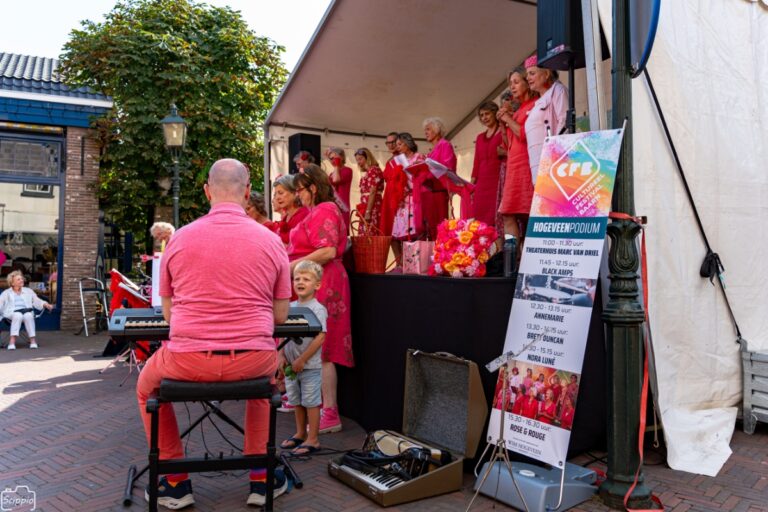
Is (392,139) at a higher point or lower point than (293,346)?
higher

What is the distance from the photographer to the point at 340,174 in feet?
28.0

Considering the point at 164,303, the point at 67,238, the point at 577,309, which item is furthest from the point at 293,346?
the point at 67,238

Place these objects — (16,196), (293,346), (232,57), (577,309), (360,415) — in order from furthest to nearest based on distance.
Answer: (232,57) < (16,196) < (360,415) < (293,346) < (577,309)

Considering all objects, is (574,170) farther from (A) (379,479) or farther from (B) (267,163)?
(B) (267,163)

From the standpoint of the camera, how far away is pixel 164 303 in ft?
9.95

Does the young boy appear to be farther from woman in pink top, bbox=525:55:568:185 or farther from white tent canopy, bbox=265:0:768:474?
white tent canopy, bbox=265:0:768:474

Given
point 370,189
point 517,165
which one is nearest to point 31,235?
point 370,189

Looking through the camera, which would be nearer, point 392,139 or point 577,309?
point 577,309

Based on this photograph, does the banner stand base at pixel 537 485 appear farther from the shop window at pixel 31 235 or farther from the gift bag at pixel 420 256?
the shop window at pixel 31 235

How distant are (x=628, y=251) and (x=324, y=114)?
19.8 feet

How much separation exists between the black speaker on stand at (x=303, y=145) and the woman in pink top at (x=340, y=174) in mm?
287

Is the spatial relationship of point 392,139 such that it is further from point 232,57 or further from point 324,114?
point 232,57

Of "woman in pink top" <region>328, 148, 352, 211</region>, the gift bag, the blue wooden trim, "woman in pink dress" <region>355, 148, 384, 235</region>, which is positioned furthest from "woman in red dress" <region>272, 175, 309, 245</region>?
the blue wooden trim

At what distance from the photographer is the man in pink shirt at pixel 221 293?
2.87 m
